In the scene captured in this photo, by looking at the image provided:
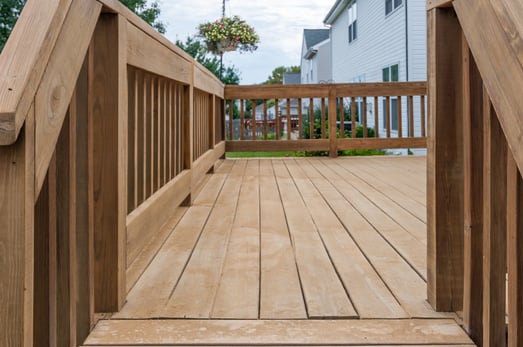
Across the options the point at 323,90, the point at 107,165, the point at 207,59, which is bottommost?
the point at 107,165

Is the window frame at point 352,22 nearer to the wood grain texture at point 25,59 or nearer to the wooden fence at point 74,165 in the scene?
the wooden fence at point 74,165

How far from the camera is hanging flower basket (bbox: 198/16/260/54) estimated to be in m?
11.3

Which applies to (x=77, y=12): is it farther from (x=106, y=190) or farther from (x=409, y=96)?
(x=409, y=96)

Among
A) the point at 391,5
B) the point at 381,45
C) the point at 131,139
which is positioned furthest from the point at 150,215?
the point at 381,45

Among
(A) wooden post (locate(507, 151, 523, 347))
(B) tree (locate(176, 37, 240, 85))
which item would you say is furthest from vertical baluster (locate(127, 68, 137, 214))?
(B) tree (locate(176, 37, 240, 85))

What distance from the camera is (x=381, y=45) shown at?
10.5 metres

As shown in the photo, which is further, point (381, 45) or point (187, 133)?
point (381, 45)

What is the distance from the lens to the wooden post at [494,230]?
115cm

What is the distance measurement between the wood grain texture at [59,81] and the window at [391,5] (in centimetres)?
887

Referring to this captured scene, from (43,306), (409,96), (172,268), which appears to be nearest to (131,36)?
(172,268)

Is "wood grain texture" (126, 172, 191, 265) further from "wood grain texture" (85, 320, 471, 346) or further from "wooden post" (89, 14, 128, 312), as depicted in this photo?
"wood grain texture" (85, 320, 471, 346)

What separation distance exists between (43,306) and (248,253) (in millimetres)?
1071

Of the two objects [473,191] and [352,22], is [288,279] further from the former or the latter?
[352,22]

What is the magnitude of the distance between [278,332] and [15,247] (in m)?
0.74
